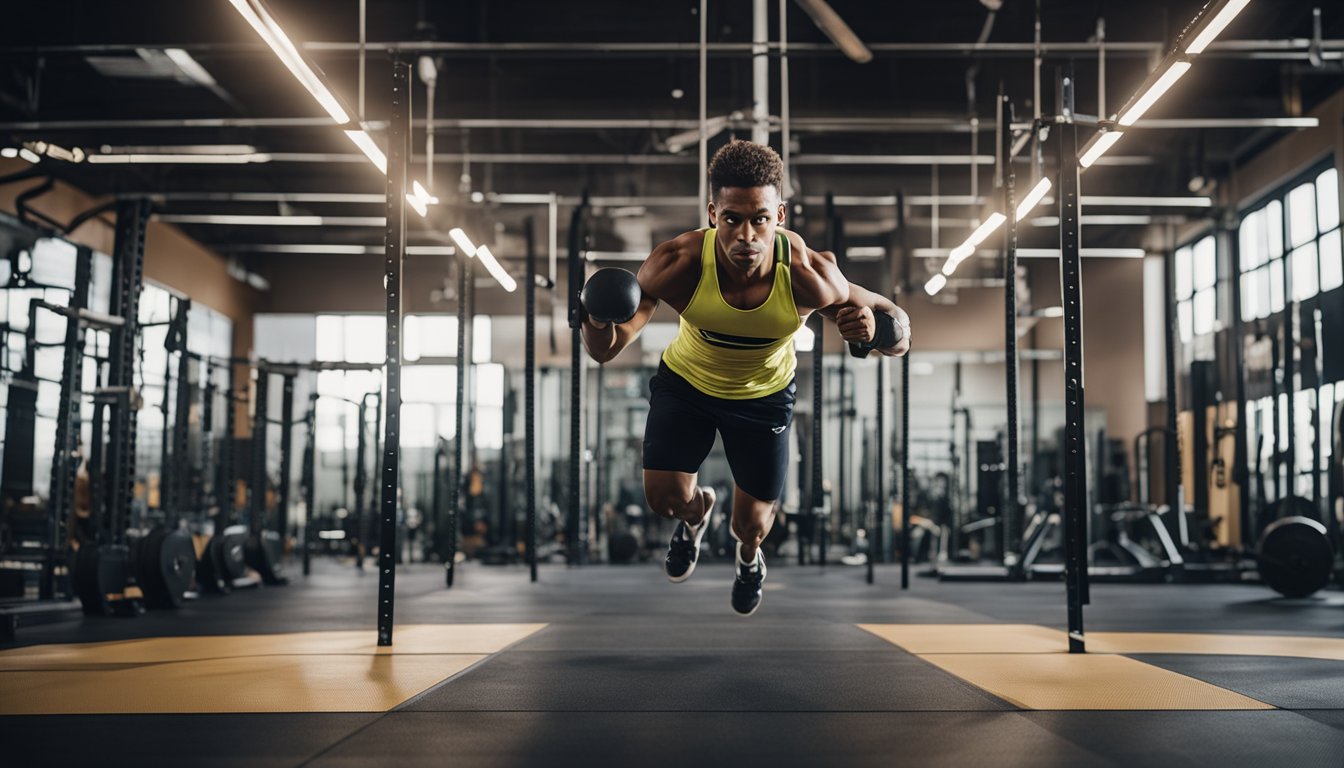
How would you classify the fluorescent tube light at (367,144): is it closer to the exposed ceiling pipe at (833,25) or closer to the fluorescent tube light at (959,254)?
the exposed ceiling pipe at (833,25)

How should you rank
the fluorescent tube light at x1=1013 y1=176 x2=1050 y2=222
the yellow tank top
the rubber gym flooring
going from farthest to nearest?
1. the fluorescent tube light at x1=1013 y1=176 x2=1050 y2=222
2. the yellow tank top
3. the rubber gym flooring

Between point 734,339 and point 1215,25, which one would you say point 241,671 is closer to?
point 734,339

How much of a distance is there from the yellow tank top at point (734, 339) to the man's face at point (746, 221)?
12cm

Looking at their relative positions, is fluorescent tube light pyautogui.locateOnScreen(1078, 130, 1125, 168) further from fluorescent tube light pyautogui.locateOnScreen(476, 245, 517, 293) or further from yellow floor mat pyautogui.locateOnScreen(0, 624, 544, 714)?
fluorescent tube light pyautogui.locateOnScreen(476, 245, 517, 293)

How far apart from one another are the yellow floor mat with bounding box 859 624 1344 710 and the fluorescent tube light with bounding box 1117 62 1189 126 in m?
2.11

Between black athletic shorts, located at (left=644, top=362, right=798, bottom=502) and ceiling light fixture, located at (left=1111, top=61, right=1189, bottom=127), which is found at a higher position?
ceiling light fixture, located at (left=1111, top=61, right=1189, bottom=127)

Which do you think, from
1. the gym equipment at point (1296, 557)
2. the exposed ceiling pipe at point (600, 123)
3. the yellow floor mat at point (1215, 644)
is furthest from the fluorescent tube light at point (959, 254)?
the yellow floor mat at point (1215, 644)

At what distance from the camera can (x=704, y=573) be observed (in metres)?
10.5

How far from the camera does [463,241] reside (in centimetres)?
693

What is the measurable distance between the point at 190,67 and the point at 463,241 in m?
4.52

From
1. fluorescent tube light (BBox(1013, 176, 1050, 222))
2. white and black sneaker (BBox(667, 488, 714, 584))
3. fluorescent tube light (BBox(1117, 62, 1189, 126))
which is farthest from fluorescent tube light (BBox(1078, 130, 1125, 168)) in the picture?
white and black sneaker (BBox(667, 488, 714, 584))

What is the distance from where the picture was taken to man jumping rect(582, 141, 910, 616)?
3166 mm

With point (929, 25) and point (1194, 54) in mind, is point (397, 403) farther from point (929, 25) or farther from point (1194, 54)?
point (929, 25)

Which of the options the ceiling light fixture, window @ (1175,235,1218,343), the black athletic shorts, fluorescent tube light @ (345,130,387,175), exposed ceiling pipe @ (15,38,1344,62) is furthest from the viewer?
window @ (1175,235,1218,343)
